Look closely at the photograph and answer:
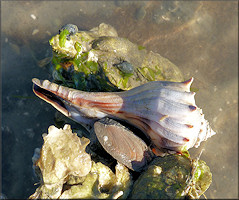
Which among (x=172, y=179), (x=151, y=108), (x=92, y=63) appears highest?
(x=92, y=63)

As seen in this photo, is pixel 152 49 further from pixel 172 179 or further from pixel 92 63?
pixel 172 179

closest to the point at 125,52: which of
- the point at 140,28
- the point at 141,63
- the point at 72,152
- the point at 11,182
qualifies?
the point at 141,63

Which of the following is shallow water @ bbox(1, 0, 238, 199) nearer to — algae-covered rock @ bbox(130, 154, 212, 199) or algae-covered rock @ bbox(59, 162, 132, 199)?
algae-covered rock @ bbox(130, 154, 212, 199)

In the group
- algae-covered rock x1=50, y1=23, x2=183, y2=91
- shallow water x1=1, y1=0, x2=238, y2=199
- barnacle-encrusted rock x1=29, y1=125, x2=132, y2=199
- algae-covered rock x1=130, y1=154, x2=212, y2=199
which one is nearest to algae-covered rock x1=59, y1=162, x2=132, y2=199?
barnacle-encrusted rock x1=29, y1=125, x2=132, y2=199

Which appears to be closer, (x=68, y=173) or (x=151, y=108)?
(x=68, y=173)

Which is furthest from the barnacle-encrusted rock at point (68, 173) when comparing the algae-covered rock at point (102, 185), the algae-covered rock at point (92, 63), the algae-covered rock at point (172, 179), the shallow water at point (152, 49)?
the shallow water at point (152, 49)

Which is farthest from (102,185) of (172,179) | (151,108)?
(151,108)
